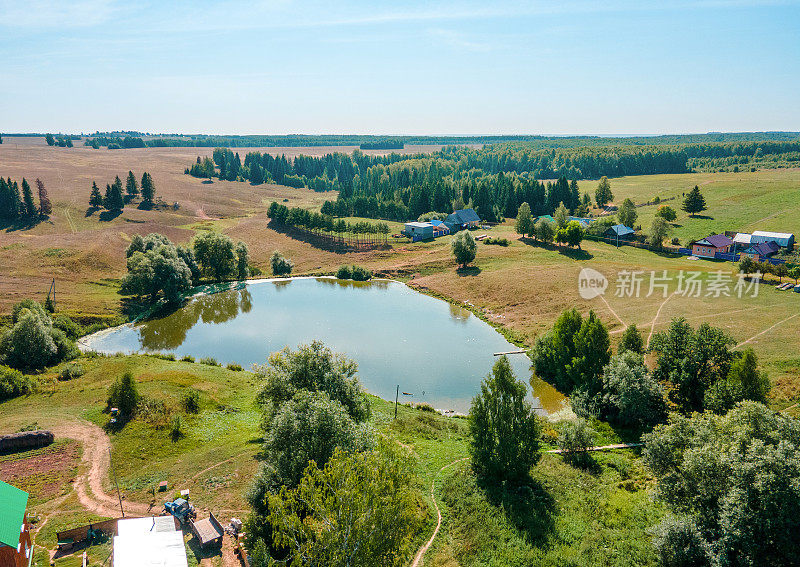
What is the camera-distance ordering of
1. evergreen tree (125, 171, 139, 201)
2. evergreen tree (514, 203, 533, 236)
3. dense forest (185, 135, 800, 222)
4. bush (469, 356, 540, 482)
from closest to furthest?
1. bush (469, 356, 540, 482)
2. evergreen tree (514, 203, 533, 236)
3. dense forest (185, 135, 800, 222)
4. evergreen tree (125, 171, 139, 201)

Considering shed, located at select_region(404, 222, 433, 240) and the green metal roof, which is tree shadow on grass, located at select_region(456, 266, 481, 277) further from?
the green metal roof

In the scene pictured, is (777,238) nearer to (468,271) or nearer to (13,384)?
(468,271)

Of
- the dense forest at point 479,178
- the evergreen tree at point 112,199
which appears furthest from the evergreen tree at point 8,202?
the dense forest at point 479,178

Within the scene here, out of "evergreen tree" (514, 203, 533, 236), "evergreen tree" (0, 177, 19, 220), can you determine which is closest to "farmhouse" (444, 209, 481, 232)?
"evergreen tree" (514, 203, 533, 236)

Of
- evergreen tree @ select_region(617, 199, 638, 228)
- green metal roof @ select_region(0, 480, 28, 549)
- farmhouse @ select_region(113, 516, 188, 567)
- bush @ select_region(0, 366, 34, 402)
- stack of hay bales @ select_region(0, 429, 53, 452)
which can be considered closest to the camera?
green metal roof @ select_region(0, 480, 28, 549)

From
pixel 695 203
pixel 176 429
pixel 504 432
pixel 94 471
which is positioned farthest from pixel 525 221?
pixel 94 471

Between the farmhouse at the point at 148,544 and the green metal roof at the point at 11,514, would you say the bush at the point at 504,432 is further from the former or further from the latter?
the green metal roof at the point at 11,514
